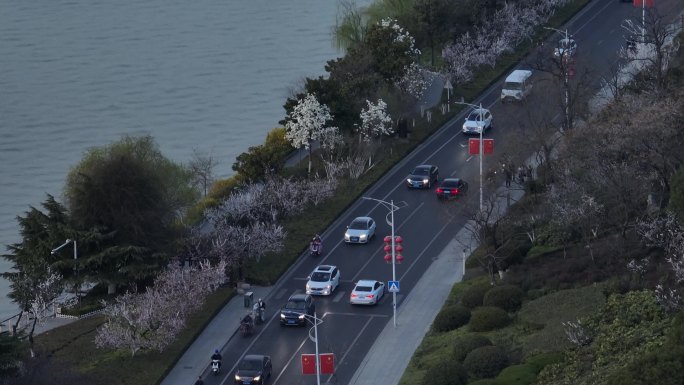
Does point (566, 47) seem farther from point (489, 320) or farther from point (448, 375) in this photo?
point (448, 375)

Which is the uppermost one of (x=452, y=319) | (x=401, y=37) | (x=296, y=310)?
(x=401, y=37)

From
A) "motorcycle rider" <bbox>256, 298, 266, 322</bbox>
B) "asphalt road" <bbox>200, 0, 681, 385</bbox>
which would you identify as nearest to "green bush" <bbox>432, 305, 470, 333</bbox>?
"asphalt road" <bbox>200, 0, 681, 385</bbox>

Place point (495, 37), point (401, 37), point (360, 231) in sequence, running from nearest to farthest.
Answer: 1. point (360, 231)
2. point (401, 37)
3. point (495, 37)

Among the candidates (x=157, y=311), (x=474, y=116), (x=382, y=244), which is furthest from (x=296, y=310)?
(x=474, y=116)

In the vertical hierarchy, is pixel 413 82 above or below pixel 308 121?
below

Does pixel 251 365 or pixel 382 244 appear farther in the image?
pixel 382 244

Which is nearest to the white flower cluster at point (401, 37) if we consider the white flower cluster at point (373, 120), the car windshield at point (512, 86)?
the car windshield at point (512, 86)

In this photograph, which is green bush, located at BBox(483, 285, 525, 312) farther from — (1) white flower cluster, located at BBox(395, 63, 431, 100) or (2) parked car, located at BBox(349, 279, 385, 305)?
(1) white flower cluster, located at BBox(395, 63, 431, 100)
